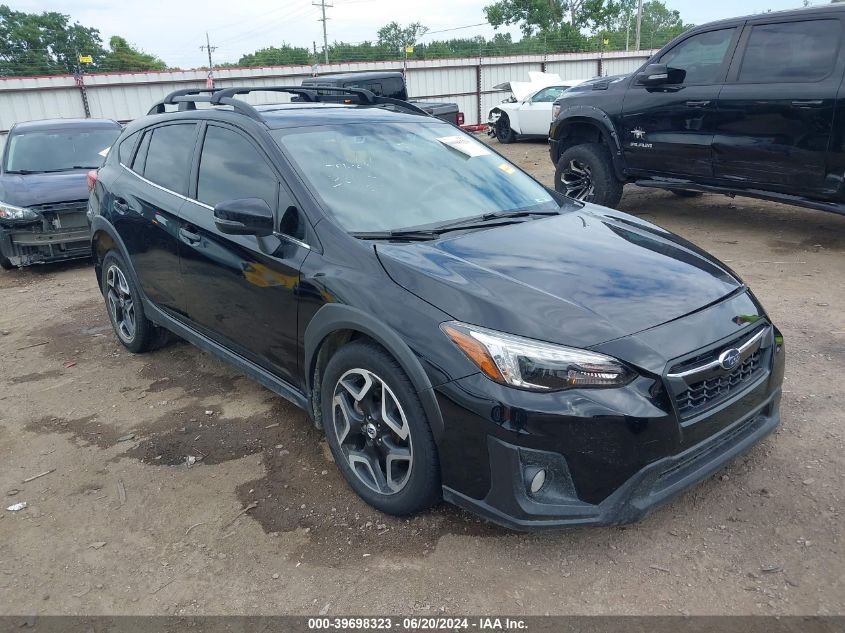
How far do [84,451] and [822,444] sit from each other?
382 cm

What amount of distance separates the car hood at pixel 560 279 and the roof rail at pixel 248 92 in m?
1.44

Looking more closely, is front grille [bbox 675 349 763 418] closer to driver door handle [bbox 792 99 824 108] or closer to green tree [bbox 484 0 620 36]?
driver door handle [bbox 792 99 824 108]

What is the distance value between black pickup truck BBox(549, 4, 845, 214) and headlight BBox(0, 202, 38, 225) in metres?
6.18

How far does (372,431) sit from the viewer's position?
A: 2955mm

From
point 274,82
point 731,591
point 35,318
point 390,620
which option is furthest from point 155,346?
point 274,82

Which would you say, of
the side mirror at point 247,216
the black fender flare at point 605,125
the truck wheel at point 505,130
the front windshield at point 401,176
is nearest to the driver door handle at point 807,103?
the black fender flare at point 605,125

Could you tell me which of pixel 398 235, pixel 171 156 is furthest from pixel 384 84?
pixel 398 235

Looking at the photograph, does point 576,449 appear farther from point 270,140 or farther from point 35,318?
Answer: point 35,318

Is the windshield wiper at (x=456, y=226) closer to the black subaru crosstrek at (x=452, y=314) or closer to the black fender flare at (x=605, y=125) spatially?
the black subaru crosstrek at (x=452, y=314)

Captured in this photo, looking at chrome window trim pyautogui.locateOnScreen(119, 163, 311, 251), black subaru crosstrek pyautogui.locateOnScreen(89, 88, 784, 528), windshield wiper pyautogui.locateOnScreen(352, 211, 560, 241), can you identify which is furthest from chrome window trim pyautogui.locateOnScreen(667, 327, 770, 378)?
chrome window trim pyautogui.locateOnScreen(119, 163, 311, 251)

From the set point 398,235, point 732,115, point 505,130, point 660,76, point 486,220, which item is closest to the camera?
point 398,235

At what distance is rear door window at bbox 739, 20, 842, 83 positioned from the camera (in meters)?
6.03

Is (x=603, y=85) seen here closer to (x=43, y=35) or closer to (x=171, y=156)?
(x=171, y=156)

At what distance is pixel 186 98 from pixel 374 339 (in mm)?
2855
